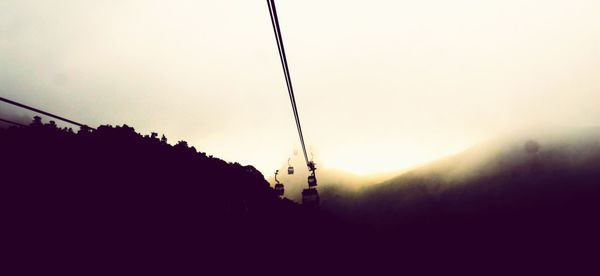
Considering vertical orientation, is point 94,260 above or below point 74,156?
below

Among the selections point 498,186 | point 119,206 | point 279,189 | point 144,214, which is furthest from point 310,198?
point 498,186

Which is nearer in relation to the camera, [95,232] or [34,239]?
[34,239]

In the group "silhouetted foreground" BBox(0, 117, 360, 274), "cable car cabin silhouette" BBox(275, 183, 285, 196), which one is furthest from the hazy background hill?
"silhouetted foreground" BBox(0, 117, 360, 274)

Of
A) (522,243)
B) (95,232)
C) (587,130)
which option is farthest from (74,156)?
(587,130)

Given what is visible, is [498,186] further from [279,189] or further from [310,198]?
[279,189]

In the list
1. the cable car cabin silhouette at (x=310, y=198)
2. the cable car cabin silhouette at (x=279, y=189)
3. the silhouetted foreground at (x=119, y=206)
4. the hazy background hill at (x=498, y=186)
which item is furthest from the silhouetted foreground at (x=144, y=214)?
the hazy background hill at (x=498, y=186)

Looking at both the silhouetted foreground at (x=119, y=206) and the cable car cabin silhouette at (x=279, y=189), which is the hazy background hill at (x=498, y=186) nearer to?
the cable car cabin silhouette at (x=279, y=189)

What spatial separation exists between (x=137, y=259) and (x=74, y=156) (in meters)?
7.93

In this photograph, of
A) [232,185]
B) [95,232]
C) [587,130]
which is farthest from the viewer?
[587,130]

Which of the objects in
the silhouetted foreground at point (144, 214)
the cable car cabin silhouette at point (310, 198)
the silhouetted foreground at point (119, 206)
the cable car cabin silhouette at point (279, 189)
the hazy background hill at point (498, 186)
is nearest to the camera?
the silhouetted foreground at point (119, 206)

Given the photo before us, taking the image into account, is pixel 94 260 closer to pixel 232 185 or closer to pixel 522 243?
pixel 232 185

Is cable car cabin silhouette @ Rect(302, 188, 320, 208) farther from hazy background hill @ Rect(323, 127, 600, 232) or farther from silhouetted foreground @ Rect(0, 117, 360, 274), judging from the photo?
hazy background hill @ Rect(323, 127, 600, 232)

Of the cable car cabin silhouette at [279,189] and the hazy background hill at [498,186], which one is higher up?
the hazy background hill at [498,186]

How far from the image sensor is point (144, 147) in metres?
25.0
